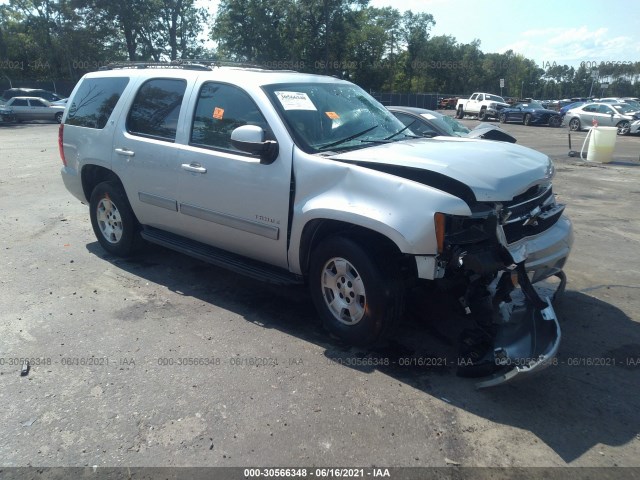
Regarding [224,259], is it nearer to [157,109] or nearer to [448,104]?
[157,109]

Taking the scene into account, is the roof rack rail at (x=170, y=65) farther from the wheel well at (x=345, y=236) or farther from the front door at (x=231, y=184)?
the wheel well at (x=345, y=236)

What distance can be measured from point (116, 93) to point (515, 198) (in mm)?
4286

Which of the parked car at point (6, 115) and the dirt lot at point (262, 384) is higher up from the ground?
the dirt lot at point (262, 384)

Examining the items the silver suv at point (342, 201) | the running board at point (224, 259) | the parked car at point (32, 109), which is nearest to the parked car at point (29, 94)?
the parked car at point (32, 109)

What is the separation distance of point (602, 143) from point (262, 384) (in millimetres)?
13927

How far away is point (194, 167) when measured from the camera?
4672mm

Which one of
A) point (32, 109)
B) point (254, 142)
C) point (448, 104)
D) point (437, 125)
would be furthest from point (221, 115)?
point (448, 104)

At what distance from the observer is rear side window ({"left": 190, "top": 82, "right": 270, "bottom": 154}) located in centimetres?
442

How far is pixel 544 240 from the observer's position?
4.00 m

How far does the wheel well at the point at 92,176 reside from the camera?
5883mm

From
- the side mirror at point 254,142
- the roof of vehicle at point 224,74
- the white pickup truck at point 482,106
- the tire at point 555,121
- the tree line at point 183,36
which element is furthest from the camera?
the tree line at point 183,36

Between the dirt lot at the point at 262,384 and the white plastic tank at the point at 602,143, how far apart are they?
9.97 m

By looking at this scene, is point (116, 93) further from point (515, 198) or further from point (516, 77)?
point (516, 77)

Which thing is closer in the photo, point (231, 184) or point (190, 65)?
point (231, 184)
